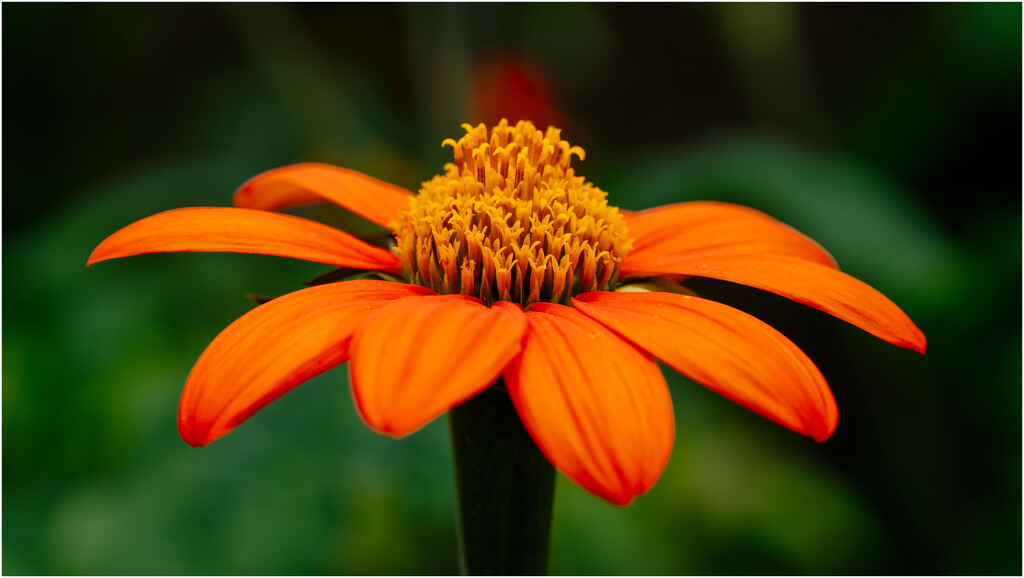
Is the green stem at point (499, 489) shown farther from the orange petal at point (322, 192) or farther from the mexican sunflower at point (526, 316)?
the orange petal at point (322, 192)

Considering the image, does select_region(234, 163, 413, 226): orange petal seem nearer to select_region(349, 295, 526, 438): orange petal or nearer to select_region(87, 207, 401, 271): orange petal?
select_region(87, 207, 401, 271): orange petal

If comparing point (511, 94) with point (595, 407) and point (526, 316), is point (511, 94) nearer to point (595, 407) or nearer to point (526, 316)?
point (526, 316)

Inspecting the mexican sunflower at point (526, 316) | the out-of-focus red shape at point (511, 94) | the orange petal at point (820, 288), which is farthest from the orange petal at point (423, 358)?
the out-of-focus red shape at point (511, 94)

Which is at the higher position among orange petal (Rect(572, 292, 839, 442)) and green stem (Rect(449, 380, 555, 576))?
orange petal (Rect(572, 292, 839, 442))

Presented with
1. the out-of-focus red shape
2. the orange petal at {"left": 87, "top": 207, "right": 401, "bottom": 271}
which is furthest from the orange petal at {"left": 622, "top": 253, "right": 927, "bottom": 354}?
the out-of-focus red shape

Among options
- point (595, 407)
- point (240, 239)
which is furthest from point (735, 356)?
point (240, 239)
